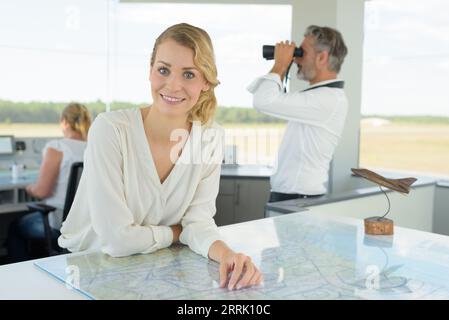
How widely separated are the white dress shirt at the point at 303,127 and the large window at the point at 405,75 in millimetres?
1420

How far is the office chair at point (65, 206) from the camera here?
2.56 m

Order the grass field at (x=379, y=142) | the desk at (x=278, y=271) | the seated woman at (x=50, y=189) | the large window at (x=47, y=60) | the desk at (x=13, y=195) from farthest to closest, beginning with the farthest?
the large window at (x=47, y=60)
the grass field at (x=379, y=142)
the desk at (x=13, y=195)
the seated woman at (x=50, y=189)
the desk at (x=278, y=271)

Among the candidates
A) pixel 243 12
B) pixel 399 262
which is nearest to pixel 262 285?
pixel 399 262

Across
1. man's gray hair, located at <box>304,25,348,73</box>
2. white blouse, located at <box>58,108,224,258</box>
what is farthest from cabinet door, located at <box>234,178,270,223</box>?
white blouse, located at <box>58,108,224,258</box>

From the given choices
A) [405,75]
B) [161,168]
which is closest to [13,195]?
[161,168]

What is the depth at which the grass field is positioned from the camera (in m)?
3.70

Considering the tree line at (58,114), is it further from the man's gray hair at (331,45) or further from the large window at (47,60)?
the man's gray hair at (331,45)

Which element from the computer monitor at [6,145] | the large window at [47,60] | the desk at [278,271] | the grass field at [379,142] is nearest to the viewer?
the desk at [278,271]

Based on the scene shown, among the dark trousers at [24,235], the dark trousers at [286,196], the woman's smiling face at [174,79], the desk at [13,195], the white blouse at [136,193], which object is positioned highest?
the woman's smiling face at [174,79]

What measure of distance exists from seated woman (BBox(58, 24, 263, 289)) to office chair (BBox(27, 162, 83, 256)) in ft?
4.15

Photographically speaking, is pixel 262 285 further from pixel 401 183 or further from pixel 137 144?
pixel 401 183

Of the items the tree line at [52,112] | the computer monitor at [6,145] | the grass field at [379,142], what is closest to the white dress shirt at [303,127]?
the grass field at [379,142]

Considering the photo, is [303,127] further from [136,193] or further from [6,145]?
[6,145]

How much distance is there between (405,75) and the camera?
148 inches
